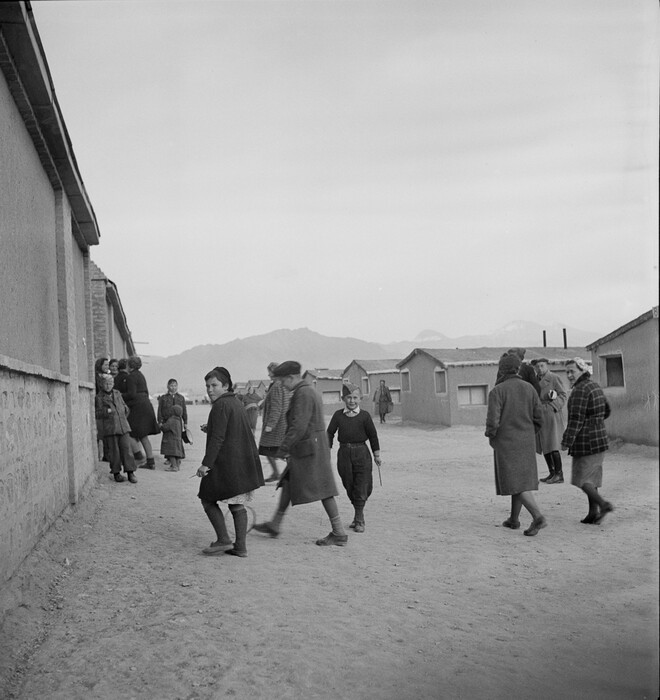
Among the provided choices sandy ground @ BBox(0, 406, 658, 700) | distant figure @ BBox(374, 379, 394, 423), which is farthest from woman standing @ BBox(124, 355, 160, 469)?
distant figure @ BBox(374, 379, 394, 423)

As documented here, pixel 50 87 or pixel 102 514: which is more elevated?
pixel 50 87

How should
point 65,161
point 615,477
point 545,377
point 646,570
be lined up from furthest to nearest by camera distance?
point 615,477 → point 545,377 → point 65,161 → point 646,570

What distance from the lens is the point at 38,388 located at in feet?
19.5

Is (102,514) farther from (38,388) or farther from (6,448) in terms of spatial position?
(6,448)

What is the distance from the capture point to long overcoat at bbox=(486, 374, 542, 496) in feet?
23.0

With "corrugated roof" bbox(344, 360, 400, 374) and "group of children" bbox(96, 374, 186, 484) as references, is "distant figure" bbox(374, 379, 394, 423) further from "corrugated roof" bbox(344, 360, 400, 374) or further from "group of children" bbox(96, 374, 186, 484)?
"group of children" bbox(96, 374, 186, 484)

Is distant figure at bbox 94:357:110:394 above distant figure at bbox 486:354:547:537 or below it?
above

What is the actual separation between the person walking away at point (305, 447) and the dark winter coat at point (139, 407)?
4.68 metres

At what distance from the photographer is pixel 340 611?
4.79m

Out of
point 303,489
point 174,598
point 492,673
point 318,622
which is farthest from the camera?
point 303,489

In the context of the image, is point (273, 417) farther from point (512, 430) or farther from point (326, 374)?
Result: point (326, 374)

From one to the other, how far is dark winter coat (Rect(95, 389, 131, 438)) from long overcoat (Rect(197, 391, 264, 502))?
4027 millimetres

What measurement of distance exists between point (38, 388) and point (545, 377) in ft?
22.1

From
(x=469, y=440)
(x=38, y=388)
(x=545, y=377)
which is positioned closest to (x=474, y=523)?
(x=545, y=377)
